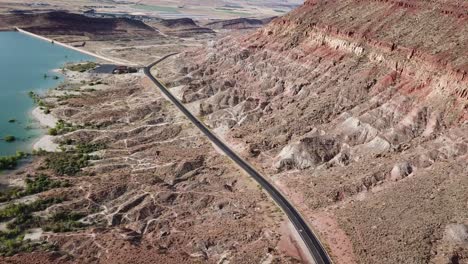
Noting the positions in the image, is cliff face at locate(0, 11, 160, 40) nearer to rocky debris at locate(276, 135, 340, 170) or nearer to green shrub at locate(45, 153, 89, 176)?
green shrub at locate(45, 153, 89, 176)

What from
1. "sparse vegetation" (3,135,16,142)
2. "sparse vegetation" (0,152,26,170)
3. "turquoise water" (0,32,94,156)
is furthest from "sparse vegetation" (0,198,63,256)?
"sparse vegetation" (3,135,16,142)

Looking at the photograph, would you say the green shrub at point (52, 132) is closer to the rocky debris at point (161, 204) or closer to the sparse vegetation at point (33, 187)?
the rocky debris at point (161, 204)

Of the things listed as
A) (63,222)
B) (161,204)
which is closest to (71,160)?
(63,222)

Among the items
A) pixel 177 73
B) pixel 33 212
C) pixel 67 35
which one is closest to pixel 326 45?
pixel 177 73

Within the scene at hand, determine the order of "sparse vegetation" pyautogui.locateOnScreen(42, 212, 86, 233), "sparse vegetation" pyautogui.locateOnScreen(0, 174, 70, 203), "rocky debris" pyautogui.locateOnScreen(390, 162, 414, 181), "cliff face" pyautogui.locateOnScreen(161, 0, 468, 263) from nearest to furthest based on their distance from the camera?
"cliff face" pyautogui.locateOnScreen(161, 0, 468, 263) < "sparse vegetation" pyautogui.locateOnScreen(42, 212, 86, 233) < "rocky debris" pyautogui.locateOnScreen(390, 162, 414, 181) < "sparse vegetation" pyautogui.locateOnScreen(0, 174, 70, 203)

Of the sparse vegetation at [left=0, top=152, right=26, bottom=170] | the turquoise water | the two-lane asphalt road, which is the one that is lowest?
the turquoise water

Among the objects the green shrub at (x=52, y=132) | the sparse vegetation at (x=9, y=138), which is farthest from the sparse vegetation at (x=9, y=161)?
the green shrub at (x=52, y=132)

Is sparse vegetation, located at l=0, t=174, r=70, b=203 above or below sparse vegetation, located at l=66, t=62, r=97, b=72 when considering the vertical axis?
above
